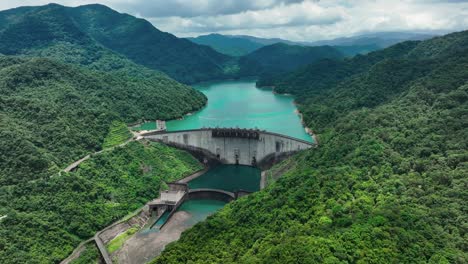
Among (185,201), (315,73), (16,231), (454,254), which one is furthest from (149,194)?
(315,73)

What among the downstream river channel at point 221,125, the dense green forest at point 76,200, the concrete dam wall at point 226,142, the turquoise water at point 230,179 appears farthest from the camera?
the concrete dam wall at point 226,142

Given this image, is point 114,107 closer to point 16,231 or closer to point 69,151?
point 69,151

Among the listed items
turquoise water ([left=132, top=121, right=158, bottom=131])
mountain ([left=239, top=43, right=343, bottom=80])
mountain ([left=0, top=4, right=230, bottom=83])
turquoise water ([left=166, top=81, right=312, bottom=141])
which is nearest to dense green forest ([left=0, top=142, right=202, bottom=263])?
turquoise water ([left=132, top=121, right=158, bottom=131])

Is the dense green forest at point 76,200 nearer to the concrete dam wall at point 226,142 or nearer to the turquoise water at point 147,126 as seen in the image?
the concrete dam wall at point 226,142

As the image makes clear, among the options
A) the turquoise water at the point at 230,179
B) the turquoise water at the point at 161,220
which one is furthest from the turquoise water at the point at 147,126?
the turquoise water at the point at 161,220

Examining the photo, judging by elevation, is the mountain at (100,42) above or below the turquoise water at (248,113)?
above

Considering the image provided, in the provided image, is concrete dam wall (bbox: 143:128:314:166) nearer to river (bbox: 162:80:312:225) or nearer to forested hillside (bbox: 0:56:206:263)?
river (bbox: 162:80:312:225)

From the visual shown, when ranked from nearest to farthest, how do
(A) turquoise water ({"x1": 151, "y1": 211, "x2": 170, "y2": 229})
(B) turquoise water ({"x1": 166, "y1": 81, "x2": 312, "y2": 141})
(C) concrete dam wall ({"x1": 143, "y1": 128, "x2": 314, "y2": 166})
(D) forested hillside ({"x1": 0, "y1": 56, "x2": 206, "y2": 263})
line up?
(D) forested hillside ({"x1": 0, "y1": 56, "x2": 206, "y2": 263}), (A) turquoise water ({"x1": 151, "y1": 211, "x2": 170, "y2": 229}), (C) concrete dam wall ({"x1": 143, "y1": 128, "x2": 314, "y2": 166}), (B) turquoise water ({"x1": 166, "y1": 81, "x2": 312, "y2": 141})
